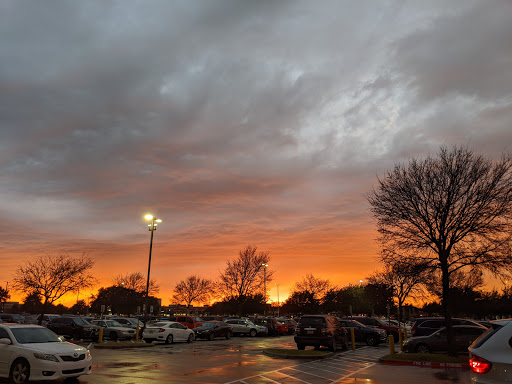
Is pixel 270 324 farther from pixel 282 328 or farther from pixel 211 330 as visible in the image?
pixel 211 330

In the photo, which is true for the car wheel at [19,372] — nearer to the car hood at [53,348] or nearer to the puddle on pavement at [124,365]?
the car hood at [53,348]

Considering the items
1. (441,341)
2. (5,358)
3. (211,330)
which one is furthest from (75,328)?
(441,341)

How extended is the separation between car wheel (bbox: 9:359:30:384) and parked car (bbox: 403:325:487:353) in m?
16.9

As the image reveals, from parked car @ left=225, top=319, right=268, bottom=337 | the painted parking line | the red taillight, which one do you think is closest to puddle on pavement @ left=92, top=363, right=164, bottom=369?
the painted parking line

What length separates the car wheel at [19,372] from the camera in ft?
32.4

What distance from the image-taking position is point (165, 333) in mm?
26453

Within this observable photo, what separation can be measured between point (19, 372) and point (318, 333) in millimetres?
14227

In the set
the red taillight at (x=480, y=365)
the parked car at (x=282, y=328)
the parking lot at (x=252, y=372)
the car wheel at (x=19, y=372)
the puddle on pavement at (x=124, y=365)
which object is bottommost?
the parked car at (x=282, y=328)

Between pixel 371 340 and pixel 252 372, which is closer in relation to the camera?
pixel 252 372

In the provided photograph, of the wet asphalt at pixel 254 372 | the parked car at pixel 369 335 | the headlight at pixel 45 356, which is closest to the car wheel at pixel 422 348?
the wet asphalt at pixel 254 372

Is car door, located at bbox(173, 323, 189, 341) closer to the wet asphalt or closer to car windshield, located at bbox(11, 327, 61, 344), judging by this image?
the wet asphalt

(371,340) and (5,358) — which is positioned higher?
(5,358)

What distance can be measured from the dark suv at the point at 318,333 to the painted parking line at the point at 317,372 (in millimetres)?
2273

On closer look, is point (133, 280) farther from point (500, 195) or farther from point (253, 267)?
point (500, 195)
